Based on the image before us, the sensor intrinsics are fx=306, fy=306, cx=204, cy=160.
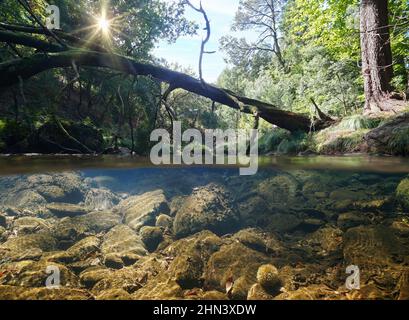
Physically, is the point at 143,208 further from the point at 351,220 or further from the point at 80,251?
the point at 351,220

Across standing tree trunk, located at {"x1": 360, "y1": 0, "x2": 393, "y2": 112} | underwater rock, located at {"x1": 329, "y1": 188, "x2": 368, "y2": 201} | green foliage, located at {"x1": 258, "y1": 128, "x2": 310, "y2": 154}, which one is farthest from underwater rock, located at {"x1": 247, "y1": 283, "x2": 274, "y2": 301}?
standing tree trunk, located at {"x1": 360, "y1": 0, "x2": 393, "y2": 112}

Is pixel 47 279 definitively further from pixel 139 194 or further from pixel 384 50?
pixel 384 50

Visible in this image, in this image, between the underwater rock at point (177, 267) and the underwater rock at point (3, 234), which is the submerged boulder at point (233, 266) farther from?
the underwater rock at point (3, 234)

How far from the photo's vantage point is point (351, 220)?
173 inches

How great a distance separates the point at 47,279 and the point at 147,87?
12748 mm

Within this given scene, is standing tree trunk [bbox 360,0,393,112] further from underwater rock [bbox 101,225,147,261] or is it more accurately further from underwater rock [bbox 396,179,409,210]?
underwater rock [bbox 101,225,147,261]

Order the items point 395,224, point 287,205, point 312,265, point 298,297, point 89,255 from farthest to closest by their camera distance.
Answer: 1. point 287,205
2. point 395,224
3. point 89,255
4. point 312,265
5. point 298,297

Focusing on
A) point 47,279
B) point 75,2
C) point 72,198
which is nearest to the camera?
point 47,279

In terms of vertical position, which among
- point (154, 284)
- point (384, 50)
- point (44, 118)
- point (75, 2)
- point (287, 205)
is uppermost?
point (75, 2)

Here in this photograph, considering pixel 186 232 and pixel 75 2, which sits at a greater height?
pixel 75 2

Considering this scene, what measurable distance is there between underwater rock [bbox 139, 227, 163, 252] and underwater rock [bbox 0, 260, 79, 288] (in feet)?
3.56

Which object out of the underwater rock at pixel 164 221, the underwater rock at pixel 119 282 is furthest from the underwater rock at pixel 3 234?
the underwater rock at pixel 164 221

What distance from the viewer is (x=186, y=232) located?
4.43m

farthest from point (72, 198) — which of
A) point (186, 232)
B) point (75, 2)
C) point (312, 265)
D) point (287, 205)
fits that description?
point (75, 2)
